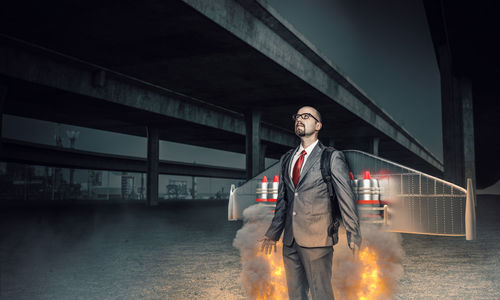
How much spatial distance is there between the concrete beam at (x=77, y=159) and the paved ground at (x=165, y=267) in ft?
100.0

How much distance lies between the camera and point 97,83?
76.0 feet

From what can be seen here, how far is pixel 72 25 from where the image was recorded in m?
17.1

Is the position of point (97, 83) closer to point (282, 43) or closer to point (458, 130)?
point (282, 43)

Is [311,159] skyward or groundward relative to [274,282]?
skyward

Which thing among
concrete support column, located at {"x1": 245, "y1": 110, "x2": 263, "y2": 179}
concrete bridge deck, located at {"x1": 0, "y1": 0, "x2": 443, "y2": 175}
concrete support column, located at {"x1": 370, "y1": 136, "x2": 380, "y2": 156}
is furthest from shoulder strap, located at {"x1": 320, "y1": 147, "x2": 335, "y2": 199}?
concrete support column, located at {"x1": 370, "y1": 136, "x2": 380, "y2": 156}

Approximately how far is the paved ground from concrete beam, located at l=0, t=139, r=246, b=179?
3047 centimetres

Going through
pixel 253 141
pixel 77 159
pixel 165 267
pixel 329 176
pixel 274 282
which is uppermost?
pixel 253 141

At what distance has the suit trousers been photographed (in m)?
3.50

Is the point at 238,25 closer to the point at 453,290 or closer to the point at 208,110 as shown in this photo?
the point at 453,290

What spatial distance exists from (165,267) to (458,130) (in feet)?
77.5

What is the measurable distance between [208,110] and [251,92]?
750 cm

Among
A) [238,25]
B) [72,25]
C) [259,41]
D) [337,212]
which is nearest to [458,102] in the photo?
[259,41]

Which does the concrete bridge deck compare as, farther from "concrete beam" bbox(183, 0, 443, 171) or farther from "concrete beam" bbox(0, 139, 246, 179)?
"concrete beam" bbox(0, 139, 246, 179)

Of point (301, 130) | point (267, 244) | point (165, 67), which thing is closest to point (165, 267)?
point (267, 244)
